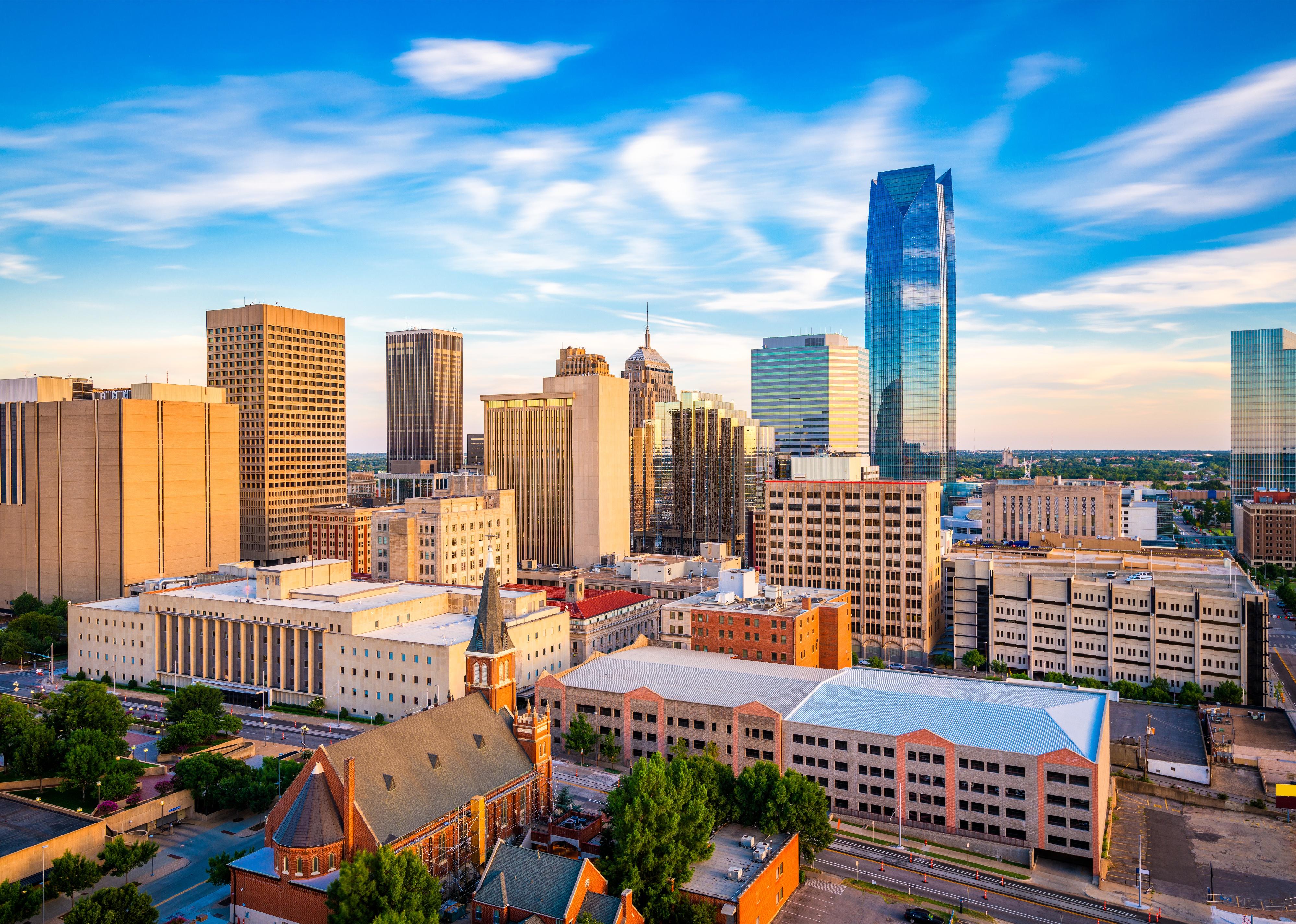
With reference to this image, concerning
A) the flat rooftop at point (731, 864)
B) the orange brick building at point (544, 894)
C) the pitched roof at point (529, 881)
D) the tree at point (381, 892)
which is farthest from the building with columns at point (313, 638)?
the tree at point (381, 892)

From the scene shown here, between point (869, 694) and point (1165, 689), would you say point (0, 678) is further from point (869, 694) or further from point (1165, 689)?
point (1165, 689)

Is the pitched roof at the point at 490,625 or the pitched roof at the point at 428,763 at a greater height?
the pitched roof at the point at 490,625

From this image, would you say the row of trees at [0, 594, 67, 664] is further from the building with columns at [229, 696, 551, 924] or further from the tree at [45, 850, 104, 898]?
the building with columns at [229, 696, 551, 924]

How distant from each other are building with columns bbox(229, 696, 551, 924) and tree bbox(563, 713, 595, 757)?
880 inches

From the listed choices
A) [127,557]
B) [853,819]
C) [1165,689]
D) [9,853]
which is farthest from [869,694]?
[127,557]

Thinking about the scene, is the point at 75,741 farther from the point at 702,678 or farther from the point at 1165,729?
the point at 1165,729

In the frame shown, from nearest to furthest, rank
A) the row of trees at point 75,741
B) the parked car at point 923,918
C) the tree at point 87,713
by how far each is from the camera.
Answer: the parked car at point 923,918
the row of trees at point 75,741
the tree at point 87,713

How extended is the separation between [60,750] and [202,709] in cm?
1986

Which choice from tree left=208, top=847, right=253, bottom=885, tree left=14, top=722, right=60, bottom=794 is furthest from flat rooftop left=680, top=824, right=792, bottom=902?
tree left=14, top=722, right=60, bottom=794

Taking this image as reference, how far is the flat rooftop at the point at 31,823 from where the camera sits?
77.8 meters

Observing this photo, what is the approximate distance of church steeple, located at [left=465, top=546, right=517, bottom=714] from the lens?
87812mm

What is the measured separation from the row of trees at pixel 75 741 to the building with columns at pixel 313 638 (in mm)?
27724

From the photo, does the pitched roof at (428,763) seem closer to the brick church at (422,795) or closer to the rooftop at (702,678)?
the brick church at (422,795)

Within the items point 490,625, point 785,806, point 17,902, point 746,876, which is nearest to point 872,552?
point 785,806
